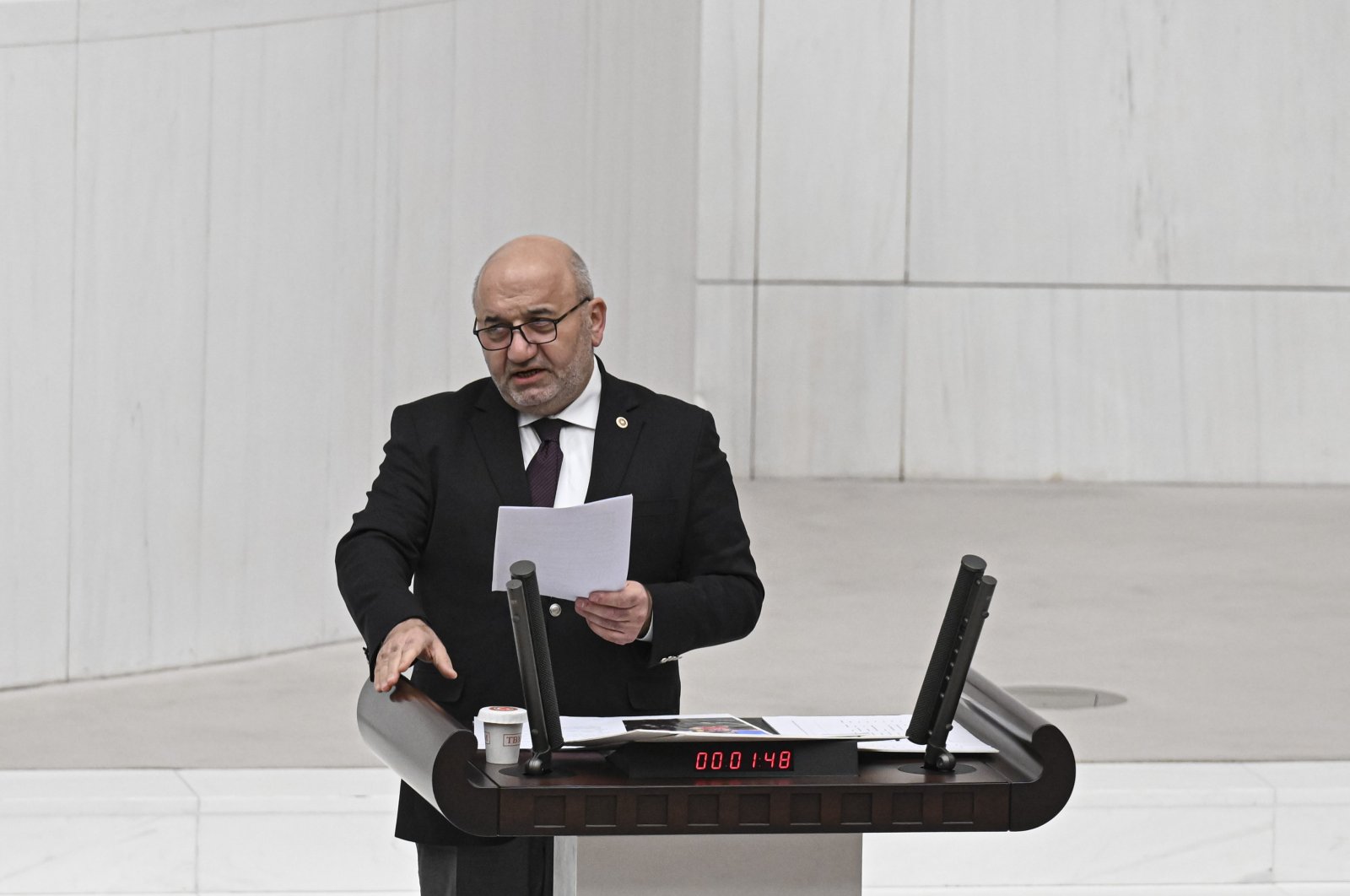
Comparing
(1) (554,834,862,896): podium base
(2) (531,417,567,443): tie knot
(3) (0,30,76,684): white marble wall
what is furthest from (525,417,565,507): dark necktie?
(3) (0,30,76,684): white marble wall

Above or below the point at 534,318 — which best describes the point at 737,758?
below

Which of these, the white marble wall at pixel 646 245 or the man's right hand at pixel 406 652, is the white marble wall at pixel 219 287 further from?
the man's right hand at pixel 406 652

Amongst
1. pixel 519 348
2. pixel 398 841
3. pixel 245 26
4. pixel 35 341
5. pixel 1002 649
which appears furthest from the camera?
pixel 1002 649

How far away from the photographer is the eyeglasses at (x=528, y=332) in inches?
113

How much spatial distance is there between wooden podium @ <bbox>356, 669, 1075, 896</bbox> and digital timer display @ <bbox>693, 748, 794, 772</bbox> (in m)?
0.02

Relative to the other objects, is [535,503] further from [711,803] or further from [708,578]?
[711,803]

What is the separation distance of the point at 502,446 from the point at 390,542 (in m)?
0.24

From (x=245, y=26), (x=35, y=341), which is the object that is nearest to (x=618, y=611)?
(x=35, y=341)

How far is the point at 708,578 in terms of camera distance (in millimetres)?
2967

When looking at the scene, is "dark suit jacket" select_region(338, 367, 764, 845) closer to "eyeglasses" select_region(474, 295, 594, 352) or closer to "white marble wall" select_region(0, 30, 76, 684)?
"eyeglasses" select_region(474, 295, 594, 352)

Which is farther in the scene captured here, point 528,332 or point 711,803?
point 528,332

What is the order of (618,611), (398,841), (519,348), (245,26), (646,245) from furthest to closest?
(646,245), (245,26), (398,841), (519,348), (618,611)

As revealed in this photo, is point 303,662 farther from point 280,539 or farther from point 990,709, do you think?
point 990,709

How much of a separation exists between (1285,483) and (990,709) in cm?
901
